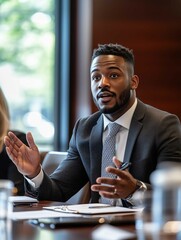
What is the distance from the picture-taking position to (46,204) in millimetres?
2525

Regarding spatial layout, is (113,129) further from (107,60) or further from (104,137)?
(107,60)

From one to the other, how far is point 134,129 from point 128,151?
0.41ft

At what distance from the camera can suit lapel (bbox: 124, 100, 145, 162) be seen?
284 cm

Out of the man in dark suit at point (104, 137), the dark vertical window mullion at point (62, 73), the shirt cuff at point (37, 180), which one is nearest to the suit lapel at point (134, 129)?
the man in dark suit at point (104, 137)

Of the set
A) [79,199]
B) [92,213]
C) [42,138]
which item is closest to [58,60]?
[42,138]

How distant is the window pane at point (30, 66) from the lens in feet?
18.3

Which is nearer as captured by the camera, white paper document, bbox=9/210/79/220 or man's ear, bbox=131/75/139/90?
white paper document, bbox=9/210/79/220

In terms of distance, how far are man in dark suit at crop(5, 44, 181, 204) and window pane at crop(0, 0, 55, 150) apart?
2.48 m

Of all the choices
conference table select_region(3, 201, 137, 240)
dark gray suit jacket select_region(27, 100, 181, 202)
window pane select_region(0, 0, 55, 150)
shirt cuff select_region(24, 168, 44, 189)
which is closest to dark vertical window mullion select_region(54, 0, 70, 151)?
window pane select_region(0, 0, 55, 150)

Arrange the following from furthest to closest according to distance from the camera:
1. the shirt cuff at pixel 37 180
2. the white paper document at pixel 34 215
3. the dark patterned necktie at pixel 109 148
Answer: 1. the dark patterned necktie at pixel 109 148
2. the shirt cuff at pixel 37 180
3. the white paper document at pixel 34 215

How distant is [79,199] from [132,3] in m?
2.63

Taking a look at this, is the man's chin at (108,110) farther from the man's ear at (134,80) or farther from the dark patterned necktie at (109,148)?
the man's ear at (134,80)

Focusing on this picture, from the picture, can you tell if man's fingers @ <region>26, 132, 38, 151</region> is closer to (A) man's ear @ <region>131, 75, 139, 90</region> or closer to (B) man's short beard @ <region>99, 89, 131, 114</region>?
(B) man's short beard @ <region>99, 89, 131, 114</region>

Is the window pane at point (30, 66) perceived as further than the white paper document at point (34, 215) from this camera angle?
Yes
